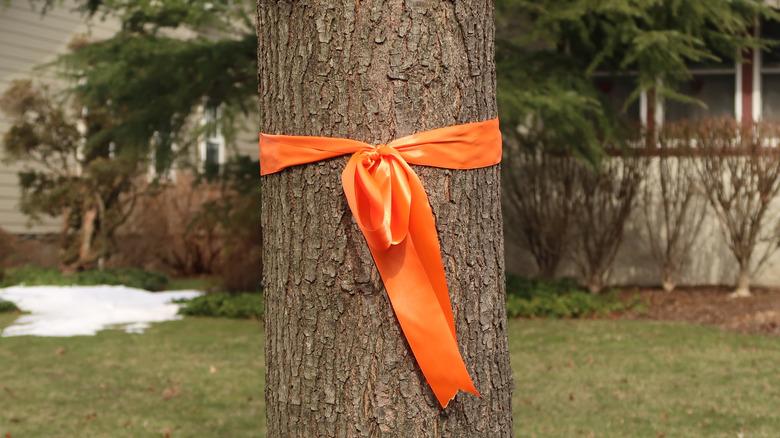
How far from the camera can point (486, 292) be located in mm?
2551

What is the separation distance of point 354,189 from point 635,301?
27.7 ft

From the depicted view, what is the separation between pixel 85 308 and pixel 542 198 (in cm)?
531

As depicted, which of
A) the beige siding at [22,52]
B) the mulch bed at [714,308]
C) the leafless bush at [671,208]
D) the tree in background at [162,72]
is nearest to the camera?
the mulch bed at [714,308]

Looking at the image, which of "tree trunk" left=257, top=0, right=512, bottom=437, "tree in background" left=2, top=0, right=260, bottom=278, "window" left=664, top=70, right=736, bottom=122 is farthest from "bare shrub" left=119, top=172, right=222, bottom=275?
"tree trunk" left=257, top=0, right=512, bottom=437

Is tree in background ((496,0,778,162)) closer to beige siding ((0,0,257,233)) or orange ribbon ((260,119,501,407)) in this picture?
beige siding ((0,0,257,233))

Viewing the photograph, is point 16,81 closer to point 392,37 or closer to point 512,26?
point 512,26

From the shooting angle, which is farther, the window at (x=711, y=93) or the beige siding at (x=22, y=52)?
the beige siding at (x=22, y=52)

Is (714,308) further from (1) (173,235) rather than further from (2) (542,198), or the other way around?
(1) (173,235)

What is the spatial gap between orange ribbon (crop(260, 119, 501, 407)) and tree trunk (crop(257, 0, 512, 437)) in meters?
0.04

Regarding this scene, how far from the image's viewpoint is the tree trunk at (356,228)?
7.96 feet

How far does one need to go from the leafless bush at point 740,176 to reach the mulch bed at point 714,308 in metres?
0.40

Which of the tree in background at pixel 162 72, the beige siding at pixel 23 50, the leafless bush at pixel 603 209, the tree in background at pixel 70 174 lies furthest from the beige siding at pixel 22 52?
the leafless bush at pixel 603 209

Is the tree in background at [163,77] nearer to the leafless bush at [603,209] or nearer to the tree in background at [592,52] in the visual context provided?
the tree in background at [592,52]

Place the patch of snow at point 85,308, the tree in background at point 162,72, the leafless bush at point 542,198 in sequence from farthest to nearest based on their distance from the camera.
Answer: the leafless bush at point 542,198 → the tree in background at point 162,72 → the patch of snow at point 85,308
